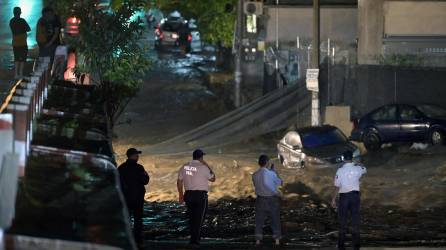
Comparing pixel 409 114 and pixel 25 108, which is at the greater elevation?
pixel 25 108

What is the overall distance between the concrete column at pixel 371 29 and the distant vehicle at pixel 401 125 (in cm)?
426

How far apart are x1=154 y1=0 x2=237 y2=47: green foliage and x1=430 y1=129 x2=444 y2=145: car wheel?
13505 mm

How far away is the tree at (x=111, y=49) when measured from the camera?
59.4 ft

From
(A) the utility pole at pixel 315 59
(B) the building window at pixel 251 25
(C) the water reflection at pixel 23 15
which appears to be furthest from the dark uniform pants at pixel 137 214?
(B) the building window at pixel 251 25

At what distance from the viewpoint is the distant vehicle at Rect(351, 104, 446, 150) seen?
26.0 metres

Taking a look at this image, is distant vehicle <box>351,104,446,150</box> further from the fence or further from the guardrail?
the fence

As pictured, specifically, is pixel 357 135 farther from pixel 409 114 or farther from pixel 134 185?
pixel 134 185

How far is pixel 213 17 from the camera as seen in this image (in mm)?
38969

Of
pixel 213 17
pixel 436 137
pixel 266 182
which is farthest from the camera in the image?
pixel 213 17

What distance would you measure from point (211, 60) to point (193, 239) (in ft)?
125

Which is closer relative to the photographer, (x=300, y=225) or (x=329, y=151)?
(x=300, y=225)

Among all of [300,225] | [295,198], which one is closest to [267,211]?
[300,225]

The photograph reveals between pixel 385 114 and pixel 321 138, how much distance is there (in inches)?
108

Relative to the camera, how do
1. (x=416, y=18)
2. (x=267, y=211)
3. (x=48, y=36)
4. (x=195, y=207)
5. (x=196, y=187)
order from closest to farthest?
(x=196, y=187), (x=195, y=207), (x=267, y=211), (x=48, y=36), (x=416, y=18)
